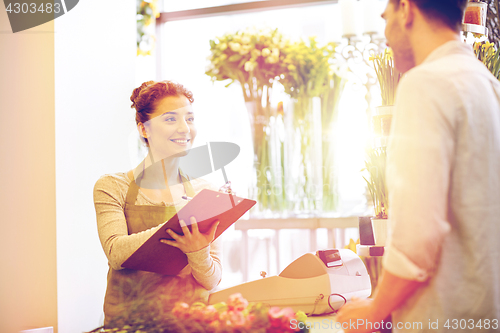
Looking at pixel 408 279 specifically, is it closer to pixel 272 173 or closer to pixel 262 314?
pixel 262 314

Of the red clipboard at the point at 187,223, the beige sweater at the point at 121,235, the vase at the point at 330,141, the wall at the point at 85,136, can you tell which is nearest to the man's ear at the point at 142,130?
the beige sweater at the point at 121,235

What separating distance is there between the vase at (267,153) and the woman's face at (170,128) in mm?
1131

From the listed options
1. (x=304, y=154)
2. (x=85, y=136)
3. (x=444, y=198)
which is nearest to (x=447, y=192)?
(x=444, y=198)

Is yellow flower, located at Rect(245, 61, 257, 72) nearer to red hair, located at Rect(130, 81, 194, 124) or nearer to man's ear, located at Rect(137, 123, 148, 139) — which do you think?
red hair, located at Rect(130, 81, 194, 124)

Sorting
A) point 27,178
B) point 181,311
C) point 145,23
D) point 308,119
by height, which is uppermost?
point 145,23

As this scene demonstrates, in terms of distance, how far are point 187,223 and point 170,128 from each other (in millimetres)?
433

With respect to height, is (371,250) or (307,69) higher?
(307,69)

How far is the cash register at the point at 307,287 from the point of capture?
124cm

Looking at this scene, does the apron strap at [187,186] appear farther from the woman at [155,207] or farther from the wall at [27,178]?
the wall at [27,178]

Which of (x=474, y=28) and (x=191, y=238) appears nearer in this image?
(x=191, y=238)

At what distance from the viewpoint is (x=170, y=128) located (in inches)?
57.7

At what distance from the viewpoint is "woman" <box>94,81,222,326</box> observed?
1272 mm

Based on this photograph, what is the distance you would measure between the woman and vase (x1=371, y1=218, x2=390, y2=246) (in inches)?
22.0

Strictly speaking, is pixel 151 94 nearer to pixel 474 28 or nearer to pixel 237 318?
pixel 237 318
